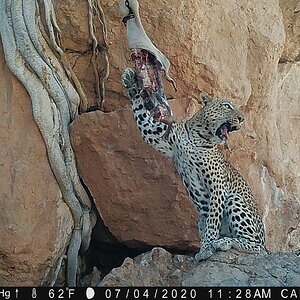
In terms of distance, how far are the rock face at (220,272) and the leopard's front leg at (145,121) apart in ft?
2.21

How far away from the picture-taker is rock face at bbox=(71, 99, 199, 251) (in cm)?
516

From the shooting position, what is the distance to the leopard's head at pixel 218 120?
4.38 m

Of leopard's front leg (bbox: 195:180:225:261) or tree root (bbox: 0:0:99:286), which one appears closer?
leopard's front leg (bbox: 195:180:225:261)

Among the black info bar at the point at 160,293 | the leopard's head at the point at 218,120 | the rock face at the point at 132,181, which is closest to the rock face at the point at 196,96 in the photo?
the rock face at the point at 132,181

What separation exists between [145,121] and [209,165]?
445 mm

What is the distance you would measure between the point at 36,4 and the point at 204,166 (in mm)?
1586

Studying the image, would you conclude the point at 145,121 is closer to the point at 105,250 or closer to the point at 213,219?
the point at 213,219

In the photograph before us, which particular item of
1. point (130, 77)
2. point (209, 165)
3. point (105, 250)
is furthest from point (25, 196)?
point (209, 165)

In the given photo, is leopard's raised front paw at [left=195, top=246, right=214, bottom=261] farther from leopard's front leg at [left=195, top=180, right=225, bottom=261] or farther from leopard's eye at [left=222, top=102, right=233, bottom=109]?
leopard's eye at [left=222, top=102, right=233, bottom=109]

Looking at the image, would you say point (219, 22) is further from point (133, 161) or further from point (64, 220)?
point (64, 220)

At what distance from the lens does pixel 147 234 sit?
5.30 meters

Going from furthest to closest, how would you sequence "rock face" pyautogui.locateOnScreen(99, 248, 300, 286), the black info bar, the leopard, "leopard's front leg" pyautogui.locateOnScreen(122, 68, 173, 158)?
"leopard's front leg" pyautogui.locateOnScreen(122, 68, 173, 158), the leopard, "rock face" pyautogui.locateOnScreen(99, 248, 300, 286), the black info bar

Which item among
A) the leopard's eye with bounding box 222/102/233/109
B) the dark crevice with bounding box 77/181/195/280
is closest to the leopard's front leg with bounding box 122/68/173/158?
the leopard's eye with bounding box 222/102/233/109

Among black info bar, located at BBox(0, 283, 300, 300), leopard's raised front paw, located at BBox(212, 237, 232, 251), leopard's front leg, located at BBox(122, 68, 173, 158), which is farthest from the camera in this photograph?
leopard's front leg, located at BBox(122, 68, 173, 158)
